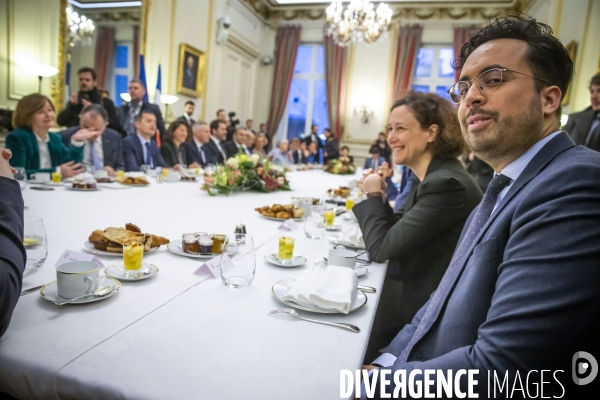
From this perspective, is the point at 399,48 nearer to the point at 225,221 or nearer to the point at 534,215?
the point at 225,221

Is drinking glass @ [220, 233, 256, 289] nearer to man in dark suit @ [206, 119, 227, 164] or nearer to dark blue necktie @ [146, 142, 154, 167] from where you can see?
dark blue necktie @ [146, 142, 154, 167]

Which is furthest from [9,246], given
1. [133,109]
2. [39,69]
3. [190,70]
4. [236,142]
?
[190,70]

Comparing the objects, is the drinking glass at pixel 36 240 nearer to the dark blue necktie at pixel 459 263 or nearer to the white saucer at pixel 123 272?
the white saucer at pixel 123 272

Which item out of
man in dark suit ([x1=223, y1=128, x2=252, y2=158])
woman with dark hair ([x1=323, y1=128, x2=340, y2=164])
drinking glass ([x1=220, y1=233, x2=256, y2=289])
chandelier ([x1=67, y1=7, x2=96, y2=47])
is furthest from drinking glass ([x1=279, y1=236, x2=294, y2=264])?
woman with dark hair ([x1=323, y1=128, x2=340, y2=164])

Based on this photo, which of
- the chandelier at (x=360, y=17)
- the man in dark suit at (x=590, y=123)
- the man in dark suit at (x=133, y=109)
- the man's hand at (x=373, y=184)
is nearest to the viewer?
the man's hand at (x=373, y=184)

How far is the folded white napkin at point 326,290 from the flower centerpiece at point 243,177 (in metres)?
1.70

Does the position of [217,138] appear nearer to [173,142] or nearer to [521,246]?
[173,142]

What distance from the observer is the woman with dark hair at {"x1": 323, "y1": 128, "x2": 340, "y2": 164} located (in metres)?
9.08

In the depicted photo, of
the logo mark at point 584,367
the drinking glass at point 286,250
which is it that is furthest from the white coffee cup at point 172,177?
the logo mark at point 584,367

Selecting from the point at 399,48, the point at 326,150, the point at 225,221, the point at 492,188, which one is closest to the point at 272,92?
the point at 326,150

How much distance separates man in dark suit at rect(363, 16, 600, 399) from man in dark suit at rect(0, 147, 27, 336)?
2.31 feet

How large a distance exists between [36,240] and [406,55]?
9.13 metres

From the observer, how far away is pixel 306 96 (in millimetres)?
10312

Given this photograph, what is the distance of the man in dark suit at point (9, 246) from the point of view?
2.33 ft
